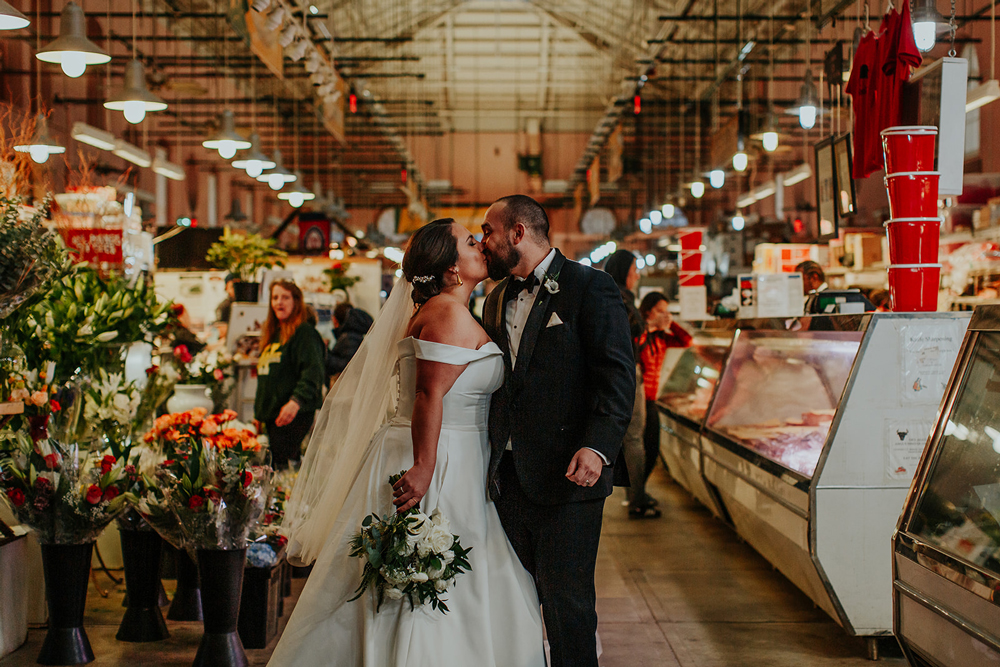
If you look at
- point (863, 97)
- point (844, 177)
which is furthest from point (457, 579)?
point (844, 177)

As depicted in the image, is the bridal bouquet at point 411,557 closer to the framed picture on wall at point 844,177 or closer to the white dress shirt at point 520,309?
the white dress shirt at point 520,309

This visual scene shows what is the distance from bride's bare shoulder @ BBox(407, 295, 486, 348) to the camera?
114 inches

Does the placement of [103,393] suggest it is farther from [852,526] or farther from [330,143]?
[330,143]

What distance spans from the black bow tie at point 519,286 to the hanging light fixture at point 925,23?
4.67m

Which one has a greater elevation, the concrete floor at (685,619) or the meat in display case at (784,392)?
the meat in display case at (784,392)

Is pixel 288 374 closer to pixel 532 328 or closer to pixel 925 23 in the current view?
pixel 532 328

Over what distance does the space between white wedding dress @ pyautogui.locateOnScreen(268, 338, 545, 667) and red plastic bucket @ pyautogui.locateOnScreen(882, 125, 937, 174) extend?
226 cm

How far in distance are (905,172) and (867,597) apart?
187 centimetres

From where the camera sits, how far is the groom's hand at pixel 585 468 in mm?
2812

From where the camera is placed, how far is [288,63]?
1878cm

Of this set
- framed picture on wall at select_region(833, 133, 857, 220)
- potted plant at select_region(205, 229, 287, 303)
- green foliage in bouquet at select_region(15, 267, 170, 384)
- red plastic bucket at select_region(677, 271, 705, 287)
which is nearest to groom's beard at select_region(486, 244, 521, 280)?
green foliage in bouquet at select_region(15, 267, 170, 384)

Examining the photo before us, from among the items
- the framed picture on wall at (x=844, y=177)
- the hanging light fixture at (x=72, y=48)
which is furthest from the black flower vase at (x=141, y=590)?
the framed picture on wall at (x=844, y=177)

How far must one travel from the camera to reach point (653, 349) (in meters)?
7.00

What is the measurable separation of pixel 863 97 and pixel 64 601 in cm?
469
